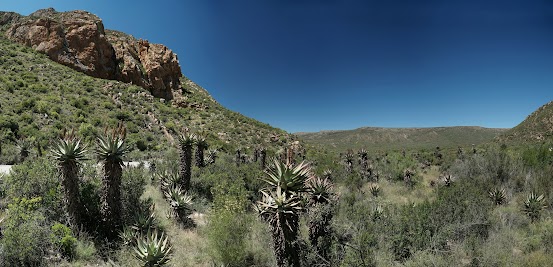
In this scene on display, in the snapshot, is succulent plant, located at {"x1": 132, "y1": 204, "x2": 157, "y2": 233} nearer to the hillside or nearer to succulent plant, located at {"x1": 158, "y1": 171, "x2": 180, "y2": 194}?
succulent plant, located at {"x1": 158, "y1": 171, "x2": 180, "y2": 194}

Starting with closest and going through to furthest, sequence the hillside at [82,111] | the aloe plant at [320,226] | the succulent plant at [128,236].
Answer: the aloe plant at [320,226]
the succulent plant at [128,236]
the hillside at [82,111]

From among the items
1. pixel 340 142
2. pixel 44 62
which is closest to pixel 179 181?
pixel 44 62

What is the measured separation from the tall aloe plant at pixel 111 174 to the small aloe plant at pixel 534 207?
593 inches

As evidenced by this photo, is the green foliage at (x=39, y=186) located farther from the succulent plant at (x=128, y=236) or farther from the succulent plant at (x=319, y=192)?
the succulent plant at (x=319, y=192)

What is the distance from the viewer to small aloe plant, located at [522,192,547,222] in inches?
450

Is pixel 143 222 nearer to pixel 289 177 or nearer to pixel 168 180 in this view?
pixel 168 180

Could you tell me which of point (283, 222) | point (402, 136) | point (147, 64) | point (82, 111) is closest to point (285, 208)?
point (283, 222)

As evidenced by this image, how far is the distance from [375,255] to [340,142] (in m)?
97.8

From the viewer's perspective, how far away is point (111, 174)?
26.6 ft

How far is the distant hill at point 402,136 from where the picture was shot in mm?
95875

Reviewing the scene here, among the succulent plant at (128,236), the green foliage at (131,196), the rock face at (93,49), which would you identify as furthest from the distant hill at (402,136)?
the succulent plant at (128,236)

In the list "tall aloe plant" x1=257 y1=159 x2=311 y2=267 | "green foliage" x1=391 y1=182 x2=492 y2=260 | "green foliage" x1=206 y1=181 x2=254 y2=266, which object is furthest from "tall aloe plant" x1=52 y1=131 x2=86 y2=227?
"green foliage" x1=391 y1=182 x2=492 y2=260

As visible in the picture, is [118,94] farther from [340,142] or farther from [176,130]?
[340,142]

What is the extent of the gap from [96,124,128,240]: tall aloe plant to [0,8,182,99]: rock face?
3444cm
